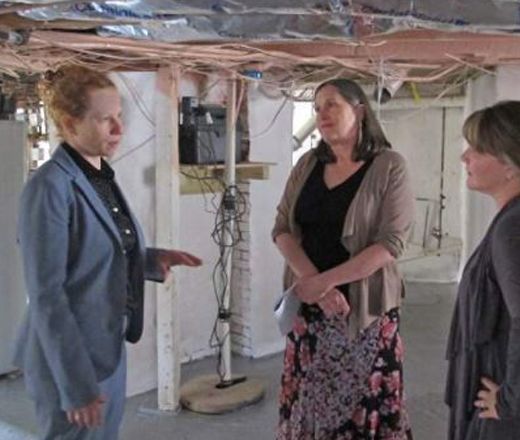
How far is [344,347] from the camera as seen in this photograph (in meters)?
2.34

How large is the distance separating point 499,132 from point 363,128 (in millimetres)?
815

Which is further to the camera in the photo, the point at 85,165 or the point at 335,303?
the point at 335,303

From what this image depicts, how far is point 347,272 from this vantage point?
2256 millimetres

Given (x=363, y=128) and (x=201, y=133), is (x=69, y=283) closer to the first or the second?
(x=363, y=128)

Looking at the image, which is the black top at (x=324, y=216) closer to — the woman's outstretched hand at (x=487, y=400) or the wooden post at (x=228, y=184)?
the woman's outstretched hand at (x=487, y=400)

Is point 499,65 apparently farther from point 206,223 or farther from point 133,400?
point 133,400

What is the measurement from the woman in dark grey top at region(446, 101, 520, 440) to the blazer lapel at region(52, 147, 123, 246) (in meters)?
0.90

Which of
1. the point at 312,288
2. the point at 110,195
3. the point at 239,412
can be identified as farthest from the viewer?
the point at 239,412

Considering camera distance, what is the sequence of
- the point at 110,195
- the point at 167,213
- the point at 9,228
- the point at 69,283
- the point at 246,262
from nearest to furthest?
the point at 69,283, the point at 110,195, the point at 167,213, the point at 9,228, the point at 246,262

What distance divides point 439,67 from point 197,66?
1.19 metres

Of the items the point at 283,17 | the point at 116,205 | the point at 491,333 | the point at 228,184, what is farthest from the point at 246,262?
the point at 491,333

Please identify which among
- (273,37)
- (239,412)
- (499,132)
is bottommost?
(239,412)

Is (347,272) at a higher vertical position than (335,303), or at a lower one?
higher

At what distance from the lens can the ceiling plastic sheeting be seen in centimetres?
161
